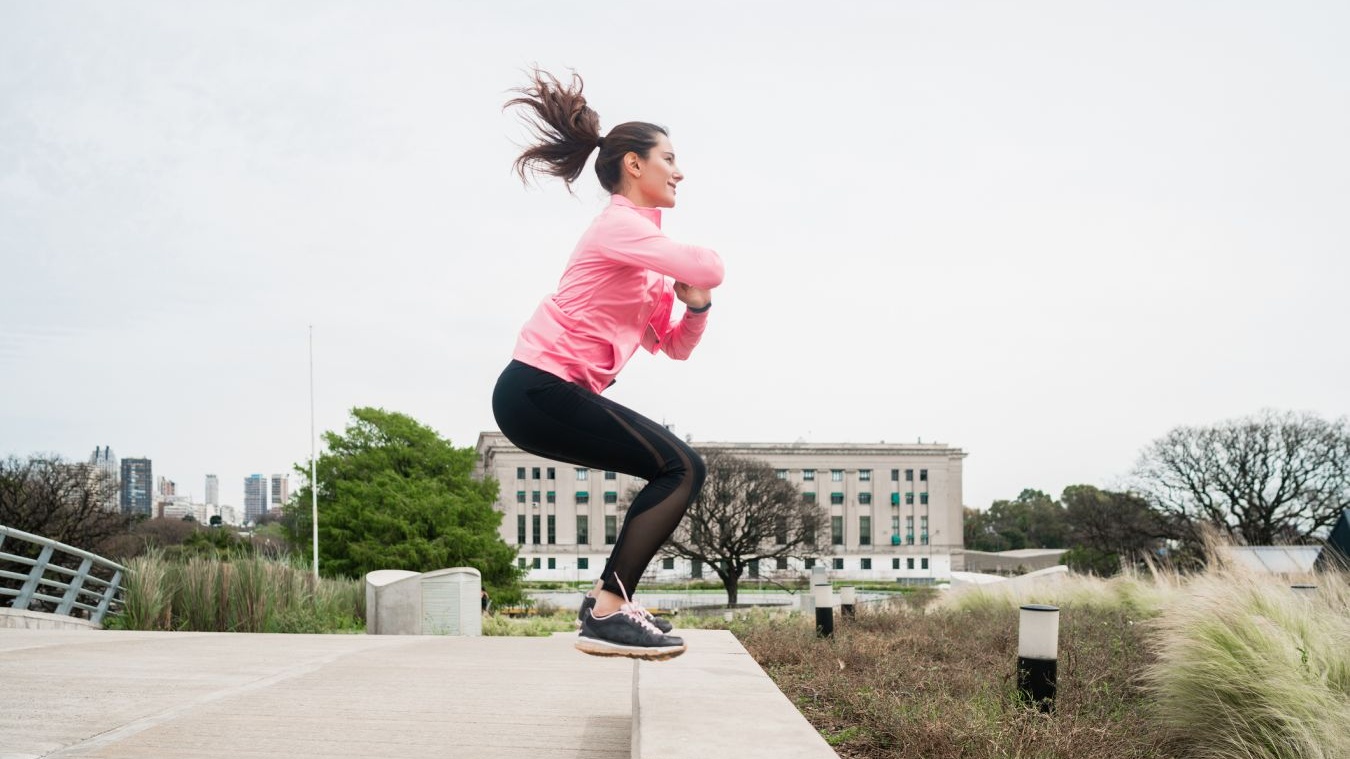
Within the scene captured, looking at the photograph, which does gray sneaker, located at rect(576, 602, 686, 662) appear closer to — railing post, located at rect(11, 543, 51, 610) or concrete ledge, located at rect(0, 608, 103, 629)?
concrete ledge, located at rect(0, 608, 103, 629)

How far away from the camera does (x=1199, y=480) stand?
48094 millimetres

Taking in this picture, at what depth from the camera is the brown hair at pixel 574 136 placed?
337 cm

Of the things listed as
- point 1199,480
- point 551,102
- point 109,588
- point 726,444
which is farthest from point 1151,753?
point 726,444

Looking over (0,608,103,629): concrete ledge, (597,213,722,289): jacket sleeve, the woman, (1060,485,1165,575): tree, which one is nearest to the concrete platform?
the woman

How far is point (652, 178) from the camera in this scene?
3.31 m

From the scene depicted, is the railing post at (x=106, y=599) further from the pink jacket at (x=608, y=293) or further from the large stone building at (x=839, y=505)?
the large stone building at (x=839, y=505)

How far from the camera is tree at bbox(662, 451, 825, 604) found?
5391 cm

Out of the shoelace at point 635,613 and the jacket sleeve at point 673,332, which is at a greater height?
the jacket sleeve at point 673,332

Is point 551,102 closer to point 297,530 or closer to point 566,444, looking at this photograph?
point 566,444

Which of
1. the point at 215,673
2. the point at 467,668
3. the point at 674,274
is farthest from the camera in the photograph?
the point at 467,668

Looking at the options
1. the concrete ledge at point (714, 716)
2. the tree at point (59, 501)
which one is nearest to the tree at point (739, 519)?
the tree at point (59, 501)

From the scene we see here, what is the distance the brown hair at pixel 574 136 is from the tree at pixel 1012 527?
375 feet

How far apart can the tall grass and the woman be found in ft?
31.1

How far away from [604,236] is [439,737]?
7.22 feet
